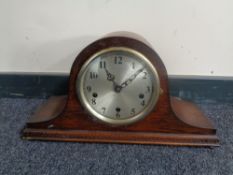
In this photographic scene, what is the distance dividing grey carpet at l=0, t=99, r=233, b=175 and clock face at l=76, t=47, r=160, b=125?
98 mm

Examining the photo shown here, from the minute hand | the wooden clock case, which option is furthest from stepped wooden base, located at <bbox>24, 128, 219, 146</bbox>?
the minute hand

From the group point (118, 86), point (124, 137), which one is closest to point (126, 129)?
point (124, 137)

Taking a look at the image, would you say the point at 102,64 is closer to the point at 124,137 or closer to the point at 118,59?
the point at 118,59

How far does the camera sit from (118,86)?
897mm

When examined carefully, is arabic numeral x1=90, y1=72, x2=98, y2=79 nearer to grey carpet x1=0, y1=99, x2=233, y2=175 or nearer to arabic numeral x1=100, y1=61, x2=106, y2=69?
arabic numeral x1=100, y1=61, x2=106, y2=69

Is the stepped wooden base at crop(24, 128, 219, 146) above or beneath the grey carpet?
above

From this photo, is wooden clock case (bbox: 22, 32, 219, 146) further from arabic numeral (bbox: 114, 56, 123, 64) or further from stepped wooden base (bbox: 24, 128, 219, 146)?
arabic numeral (bbox: 114, 56, 123, 64)

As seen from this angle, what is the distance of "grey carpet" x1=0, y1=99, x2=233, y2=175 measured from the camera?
32.4 inches

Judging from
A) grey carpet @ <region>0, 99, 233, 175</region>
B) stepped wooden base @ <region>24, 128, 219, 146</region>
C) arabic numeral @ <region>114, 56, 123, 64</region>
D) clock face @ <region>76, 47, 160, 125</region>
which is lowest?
grey carpet @ <region>0, 99, 233, 175</region>

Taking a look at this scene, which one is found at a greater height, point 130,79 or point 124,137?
point 130,79

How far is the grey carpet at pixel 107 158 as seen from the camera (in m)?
0.82

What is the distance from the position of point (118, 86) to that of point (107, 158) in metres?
0.21

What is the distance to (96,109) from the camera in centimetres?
92

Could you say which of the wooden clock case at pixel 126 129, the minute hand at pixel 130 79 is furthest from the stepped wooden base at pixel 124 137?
the minute hand at pixel 130 79
